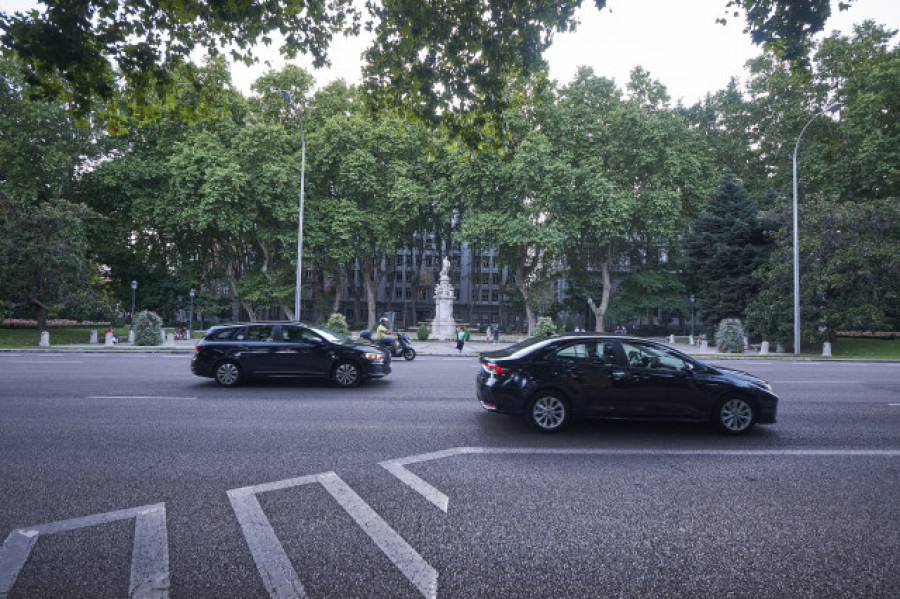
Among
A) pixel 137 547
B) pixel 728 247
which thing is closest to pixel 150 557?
pixel 137 547

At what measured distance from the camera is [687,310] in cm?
4100

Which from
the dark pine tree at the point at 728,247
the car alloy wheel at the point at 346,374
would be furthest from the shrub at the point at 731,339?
the car alloy wheel at the point at 346,374

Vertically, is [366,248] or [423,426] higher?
[366,248]

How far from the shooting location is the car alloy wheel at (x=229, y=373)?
36.9ft

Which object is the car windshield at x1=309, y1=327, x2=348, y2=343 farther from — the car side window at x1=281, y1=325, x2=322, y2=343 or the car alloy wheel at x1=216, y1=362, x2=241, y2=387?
the car alloy wheel at x1=216, y1=362, x2=241, y2=387

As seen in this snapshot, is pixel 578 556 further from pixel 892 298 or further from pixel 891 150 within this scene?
pixel 891 150

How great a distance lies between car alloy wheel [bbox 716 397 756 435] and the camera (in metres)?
7.13

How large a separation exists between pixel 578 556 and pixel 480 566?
0.74 m

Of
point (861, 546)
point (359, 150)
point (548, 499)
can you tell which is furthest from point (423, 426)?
point (359, 150)

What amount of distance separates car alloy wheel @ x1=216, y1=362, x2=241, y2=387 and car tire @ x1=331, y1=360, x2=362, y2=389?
2261 millimetres

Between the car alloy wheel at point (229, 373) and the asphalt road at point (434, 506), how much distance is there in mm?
2894

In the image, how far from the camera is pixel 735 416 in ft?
23.6

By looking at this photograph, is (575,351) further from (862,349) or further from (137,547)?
(862,349)

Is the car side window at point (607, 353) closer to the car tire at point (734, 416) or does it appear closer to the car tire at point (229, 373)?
the car tire at point (734, 416)
